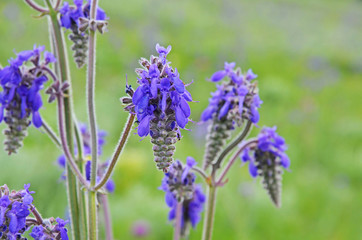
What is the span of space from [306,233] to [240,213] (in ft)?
2.28

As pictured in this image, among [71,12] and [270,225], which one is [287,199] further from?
[71,12]

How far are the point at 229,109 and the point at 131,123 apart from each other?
26.9 inches

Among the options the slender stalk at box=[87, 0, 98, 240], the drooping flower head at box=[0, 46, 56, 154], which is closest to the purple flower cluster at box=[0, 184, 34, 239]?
the slender stalk at box=[87, 0, 98, 240]

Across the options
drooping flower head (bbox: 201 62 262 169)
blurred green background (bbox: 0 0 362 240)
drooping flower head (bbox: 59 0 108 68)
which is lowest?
drooping flower head (bbox: 201 62 262 169)

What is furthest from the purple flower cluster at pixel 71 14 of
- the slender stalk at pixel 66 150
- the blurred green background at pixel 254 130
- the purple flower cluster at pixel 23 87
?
the blurred green background at pixel 254 130

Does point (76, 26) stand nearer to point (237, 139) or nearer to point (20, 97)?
point (20, 97)

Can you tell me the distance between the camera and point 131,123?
1551mm

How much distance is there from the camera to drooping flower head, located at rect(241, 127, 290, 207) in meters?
2.17

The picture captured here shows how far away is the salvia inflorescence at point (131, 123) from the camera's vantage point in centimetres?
146

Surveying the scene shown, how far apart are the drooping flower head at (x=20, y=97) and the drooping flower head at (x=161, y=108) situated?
0.62 meters

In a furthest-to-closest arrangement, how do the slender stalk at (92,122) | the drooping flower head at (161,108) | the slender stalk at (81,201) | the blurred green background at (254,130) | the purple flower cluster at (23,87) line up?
the blurred green background at (254,130) → the slender stalk at (81,201) → the purple flower cluster at (23,87) → the slender stalk at (92,122) → the drooping flower head at (161,108)

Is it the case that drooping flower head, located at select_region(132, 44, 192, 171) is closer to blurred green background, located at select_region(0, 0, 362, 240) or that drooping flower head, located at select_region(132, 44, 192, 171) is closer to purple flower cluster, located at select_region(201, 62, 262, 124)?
purple flower cluster, located at select_region(201, 62, 262, 124)

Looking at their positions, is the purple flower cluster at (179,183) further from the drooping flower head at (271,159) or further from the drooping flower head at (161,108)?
the drooping flower head at (161,108)

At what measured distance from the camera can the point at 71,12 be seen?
6.79ft
